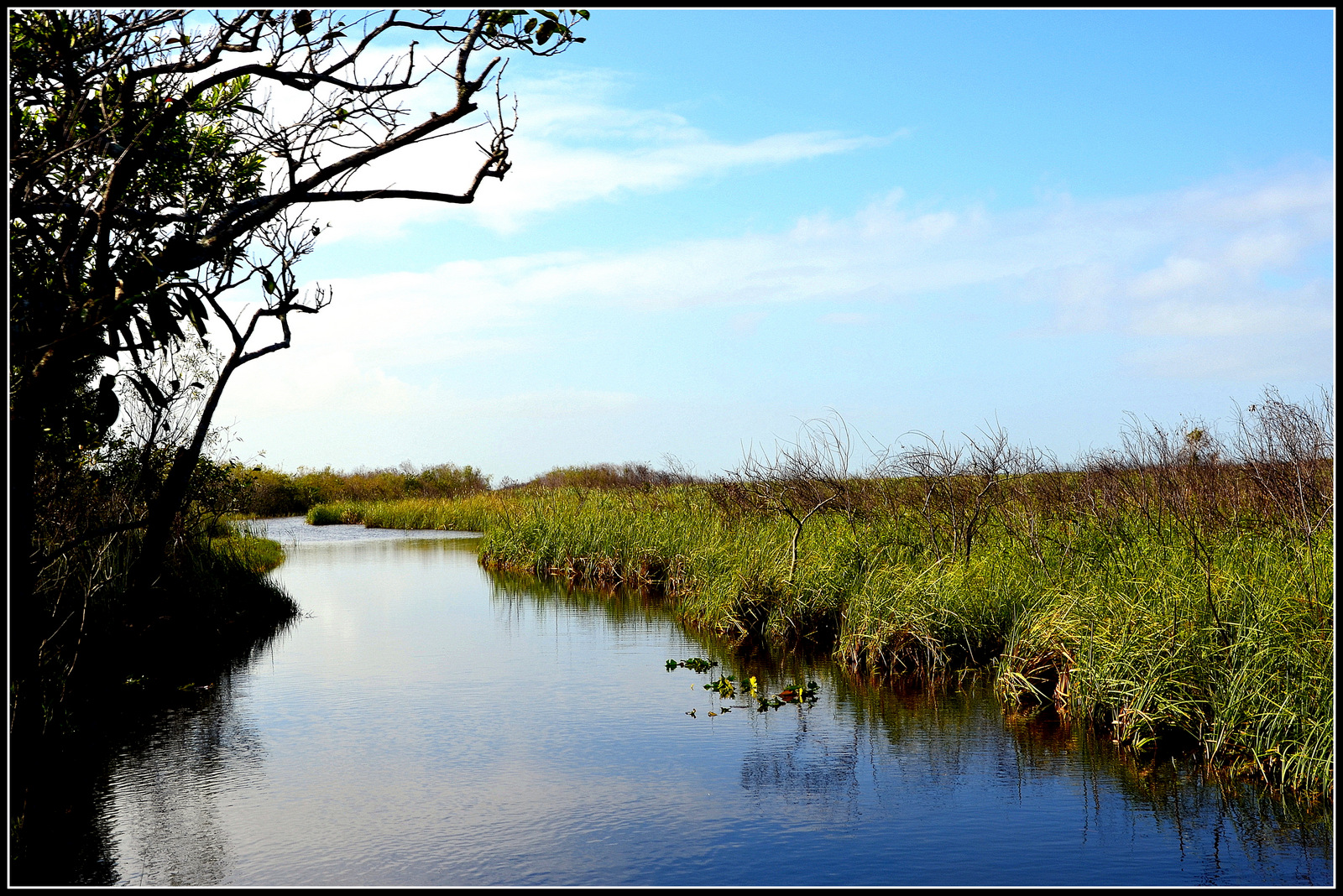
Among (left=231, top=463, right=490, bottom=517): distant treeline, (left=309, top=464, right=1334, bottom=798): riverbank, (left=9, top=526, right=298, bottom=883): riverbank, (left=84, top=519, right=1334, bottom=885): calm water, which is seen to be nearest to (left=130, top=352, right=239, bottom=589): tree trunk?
(left=9, top=526, right=298, bottom=883): riverbank

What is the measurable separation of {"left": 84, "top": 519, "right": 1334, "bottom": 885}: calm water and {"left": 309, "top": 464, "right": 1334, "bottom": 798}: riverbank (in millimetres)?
469

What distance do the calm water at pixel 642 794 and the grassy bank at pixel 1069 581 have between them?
0.52 meters

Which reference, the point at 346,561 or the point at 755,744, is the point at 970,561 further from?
Answer: the point at 346,561

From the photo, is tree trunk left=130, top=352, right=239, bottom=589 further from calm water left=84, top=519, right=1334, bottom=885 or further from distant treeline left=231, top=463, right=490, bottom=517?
distant treeline left=231, top=463, right=490, bottom=517

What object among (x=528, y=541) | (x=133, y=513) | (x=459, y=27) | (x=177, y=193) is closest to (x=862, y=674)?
(x=459, y=27)

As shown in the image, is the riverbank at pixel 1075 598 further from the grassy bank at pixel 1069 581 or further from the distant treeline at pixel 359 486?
the distant treeline at pixel 359 486

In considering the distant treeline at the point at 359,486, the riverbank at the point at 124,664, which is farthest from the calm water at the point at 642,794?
the distant treeline at the point at 359,486

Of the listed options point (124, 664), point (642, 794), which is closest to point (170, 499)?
point (124, 664)

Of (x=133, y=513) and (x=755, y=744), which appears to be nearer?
(x=755, y=744)

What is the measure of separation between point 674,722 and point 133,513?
289 inches

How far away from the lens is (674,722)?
792cm

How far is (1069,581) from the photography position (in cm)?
878

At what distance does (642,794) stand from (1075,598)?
3882 millimetres

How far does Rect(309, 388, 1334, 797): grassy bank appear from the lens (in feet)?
20.9
